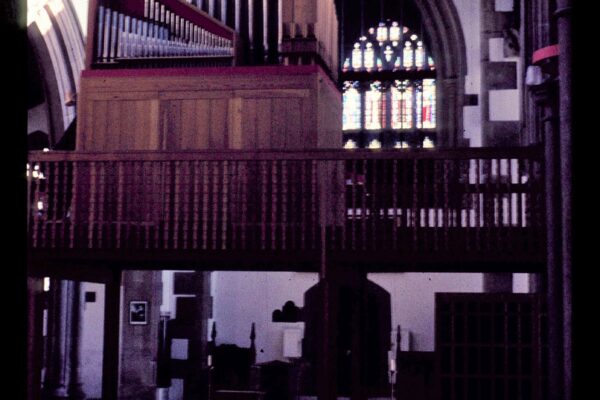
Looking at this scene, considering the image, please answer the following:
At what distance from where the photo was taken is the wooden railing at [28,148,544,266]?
1025 cm

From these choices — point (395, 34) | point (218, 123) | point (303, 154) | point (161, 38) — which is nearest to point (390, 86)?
point (395, 34)

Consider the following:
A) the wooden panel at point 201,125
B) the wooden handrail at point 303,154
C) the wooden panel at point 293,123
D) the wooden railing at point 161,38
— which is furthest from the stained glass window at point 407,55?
the wooden handrail at point 303,154

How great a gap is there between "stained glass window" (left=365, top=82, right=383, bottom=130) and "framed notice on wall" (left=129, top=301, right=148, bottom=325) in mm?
5441

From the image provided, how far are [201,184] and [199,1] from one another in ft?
9.62

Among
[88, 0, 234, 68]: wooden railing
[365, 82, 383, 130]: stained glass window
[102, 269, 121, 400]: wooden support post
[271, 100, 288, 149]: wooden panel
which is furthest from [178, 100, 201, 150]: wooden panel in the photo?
[365, 82, 383, 130]: stained glass window

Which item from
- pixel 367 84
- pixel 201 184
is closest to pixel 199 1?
pixel 201 184

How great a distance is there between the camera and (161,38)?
12.3m

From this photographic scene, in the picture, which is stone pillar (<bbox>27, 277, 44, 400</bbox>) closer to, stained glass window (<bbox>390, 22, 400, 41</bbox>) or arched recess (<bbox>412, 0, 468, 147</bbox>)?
arched recess (<bbox>412, 0, 468, 147</bbox>)

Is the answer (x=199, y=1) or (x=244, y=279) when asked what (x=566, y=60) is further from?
(x=244, y=279)

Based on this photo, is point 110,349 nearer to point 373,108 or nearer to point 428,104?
point 373,108

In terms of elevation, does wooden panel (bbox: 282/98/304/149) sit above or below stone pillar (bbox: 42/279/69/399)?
above

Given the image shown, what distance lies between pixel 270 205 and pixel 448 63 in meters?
6.40

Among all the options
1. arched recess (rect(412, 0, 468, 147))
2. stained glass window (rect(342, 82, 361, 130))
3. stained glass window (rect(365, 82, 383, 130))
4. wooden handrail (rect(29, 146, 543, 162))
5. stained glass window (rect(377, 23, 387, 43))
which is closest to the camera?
wooden handrail (rect(29, 146, 543, 162))

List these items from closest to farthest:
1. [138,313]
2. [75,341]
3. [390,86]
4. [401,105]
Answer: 1. [138,313]
2. [75,341]
3. [401,105]
4. [390,86]
